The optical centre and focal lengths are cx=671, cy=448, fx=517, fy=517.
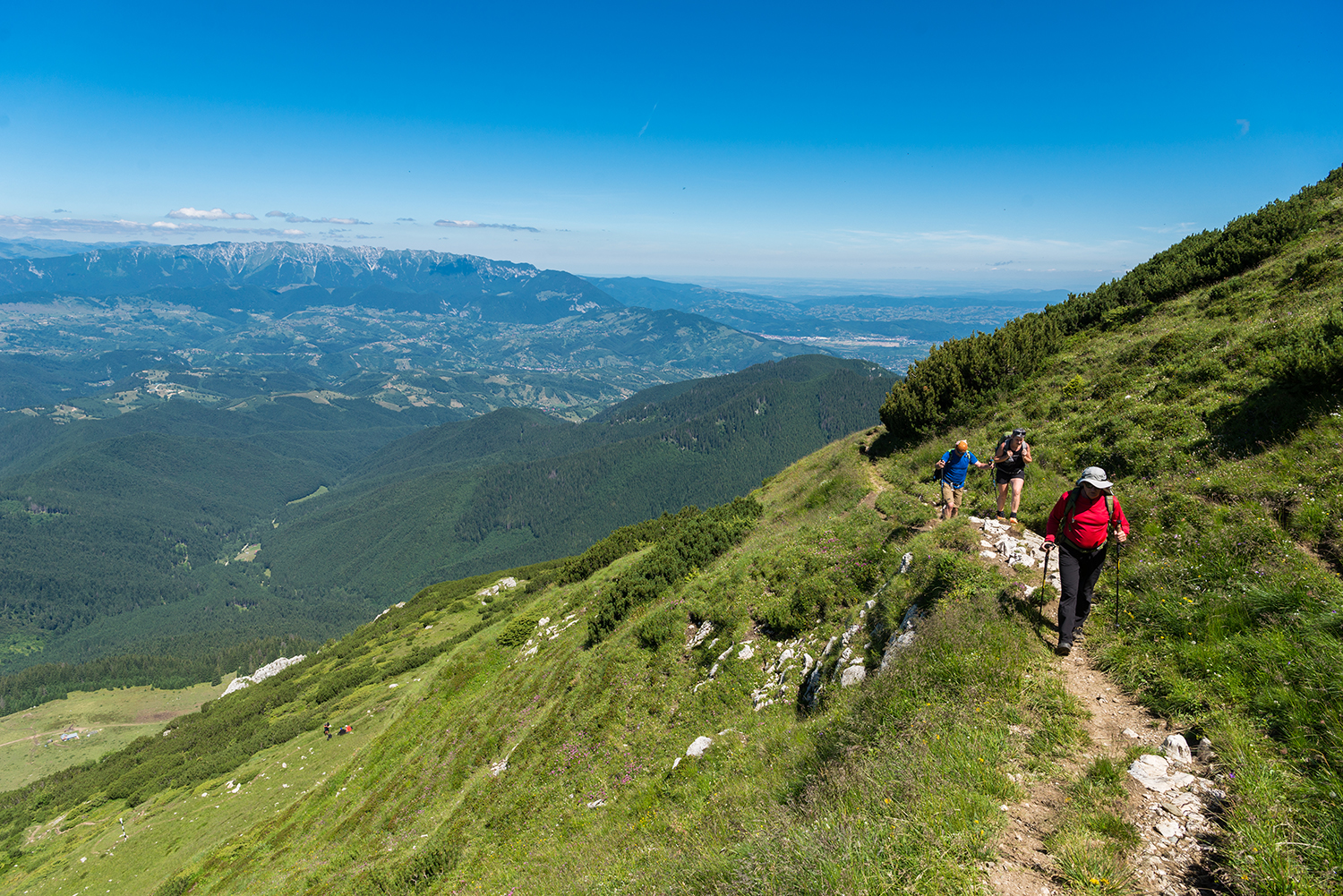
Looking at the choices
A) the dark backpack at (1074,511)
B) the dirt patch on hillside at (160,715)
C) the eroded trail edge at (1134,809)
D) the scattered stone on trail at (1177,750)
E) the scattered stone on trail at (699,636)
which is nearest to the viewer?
the eroded trail edge at (1134,809)

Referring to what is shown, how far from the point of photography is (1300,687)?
19.5 feet

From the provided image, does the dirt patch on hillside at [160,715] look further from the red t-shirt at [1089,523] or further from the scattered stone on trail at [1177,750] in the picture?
the scattered stone on trail at [1177,750]

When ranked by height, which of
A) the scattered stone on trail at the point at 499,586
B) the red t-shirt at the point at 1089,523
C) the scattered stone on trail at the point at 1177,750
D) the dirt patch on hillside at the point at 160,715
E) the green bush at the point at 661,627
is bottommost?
the dirt patch on hillside at the point at 160,715

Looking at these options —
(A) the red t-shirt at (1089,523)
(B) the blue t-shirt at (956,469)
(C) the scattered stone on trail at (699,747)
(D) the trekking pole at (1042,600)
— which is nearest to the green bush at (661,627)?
(C) the scattered stone on trail at (699,747)

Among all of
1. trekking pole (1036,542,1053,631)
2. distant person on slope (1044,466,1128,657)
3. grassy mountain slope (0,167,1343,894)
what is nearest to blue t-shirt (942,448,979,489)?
grassy mountain slope (0,167,1343,894)

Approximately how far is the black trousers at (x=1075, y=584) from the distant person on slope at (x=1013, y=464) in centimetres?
512

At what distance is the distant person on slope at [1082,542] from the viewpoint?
8.62 m

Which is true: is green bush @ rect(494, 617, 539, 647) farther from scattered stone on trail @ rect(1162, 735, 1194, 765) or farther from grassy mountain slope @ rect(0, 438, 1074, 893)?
scattered stone on trail @ rect(1162, 735, 1194, 765)

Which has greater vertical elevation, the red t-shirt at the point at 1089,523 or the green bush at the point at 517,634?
the red t-shirt at the point at 1089,523

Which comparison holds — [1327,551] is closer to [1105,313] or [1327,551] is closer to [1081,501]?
[1081,501]

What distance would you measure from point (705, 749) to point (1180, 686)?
9.01m

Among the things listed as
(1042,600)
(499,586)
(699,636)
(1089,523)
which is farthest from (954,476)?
(499,586)

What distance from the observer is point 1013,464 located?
46.0 feet

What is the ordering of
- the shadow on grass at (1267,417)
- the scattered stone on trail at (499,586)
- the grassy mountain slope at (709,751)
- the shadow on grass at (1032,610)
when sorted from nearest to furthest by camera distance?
the grassy mountain slope at (709,751) < the shadow on grass at (1032,610) < the shadow on grass at (1267,417) < the scattered stone on trail at (499,586)
